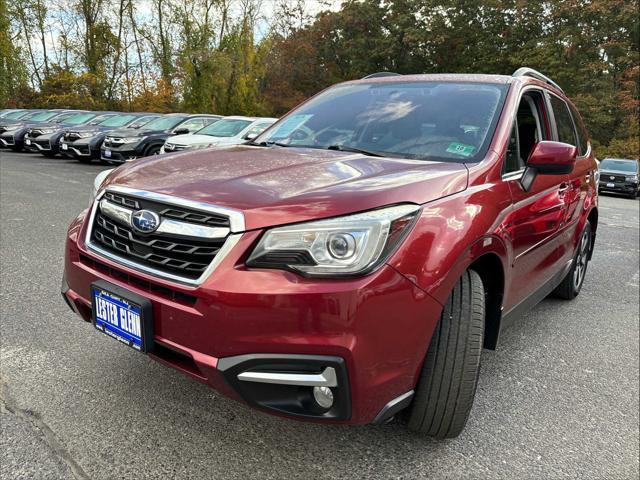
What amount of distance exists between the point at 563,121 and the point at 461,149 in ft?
5.62

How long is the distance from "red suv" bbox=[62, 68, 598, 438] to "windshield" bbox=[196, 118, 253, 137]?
9081 millimetres

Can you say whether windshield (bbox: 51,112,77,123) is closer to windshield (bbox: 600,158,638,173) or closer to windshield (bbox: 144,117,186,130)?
windshield (bbox: 144,117,186,130)

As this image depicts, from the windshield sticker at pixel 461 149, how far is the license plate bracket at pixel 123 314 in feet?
5.18

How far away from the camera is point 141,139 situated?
1286 centimetres

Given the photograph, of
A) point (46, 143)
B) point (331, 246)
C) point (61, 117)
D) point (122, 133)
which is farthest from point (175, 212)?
point (61, 117)

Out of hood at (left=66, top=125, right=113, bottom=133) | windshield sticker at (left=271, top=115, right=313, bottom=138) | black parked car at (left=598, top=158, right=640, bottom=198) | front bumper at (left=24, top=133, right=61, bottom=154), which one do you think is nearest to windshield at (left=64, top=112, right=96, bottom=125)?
front bumper at (left=24, top=133, right=61, bottom=154)

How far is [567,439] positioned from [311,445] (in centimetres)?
121

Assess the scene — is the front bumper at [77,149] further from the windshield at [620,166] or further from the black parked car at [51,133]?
the windshield at [620,166]

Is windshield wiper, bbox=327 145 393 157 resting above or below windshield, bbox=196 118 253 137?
above

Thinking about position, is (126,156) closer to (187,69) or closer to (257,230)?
(257,230)

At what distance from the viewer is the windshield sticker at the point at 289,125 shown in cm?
326

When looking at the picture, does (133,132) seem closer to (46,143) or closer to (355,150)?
(46,143)

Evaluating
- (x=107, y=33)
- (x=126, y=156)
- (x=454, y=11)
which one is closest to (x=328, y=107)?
(x=126, y=156)

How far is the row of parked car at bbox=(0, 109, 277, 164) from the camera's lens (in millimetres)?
11383
